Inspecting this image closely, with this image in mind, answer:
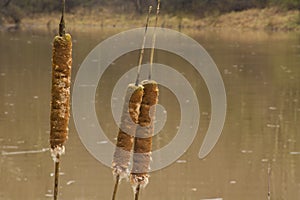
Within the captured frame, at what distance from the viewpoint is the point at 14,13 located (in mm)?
46938

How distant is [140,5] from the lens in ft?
157

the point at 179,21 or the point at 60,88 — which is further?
the point at 179,21

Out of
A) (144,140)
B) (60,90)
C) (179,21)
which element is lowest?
(144,140)

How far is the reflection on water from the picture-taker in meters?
8.69

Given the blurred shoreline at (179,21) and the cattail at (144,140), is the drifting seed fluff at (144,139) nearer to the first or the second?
the cattail at (144,140)

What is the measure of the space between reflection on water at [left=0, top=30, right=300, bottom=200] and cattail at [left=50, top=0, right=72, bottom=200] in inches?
228

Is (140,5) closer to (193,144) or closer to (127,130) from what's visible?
(193,144)

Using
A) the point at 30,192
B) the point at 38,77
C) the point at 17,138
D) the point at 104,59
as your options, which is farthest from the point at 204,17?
the point at 30,192

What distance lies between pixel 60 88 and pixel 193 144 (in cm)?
894

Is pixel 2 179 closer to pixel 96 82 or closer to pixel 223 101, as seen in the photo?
pixel 223 101

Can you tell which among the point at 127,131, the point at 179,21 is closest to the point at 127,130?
the point at 127,131

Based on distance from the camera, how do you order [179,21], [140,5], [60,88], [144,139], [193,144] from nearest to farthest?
[60,88]
[144,139]
[193,144]
[179,21]
[140,5]

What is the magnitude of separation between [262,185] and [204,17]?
1513 inches

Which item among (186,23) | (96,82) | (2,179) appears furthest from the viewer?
(186,23)
